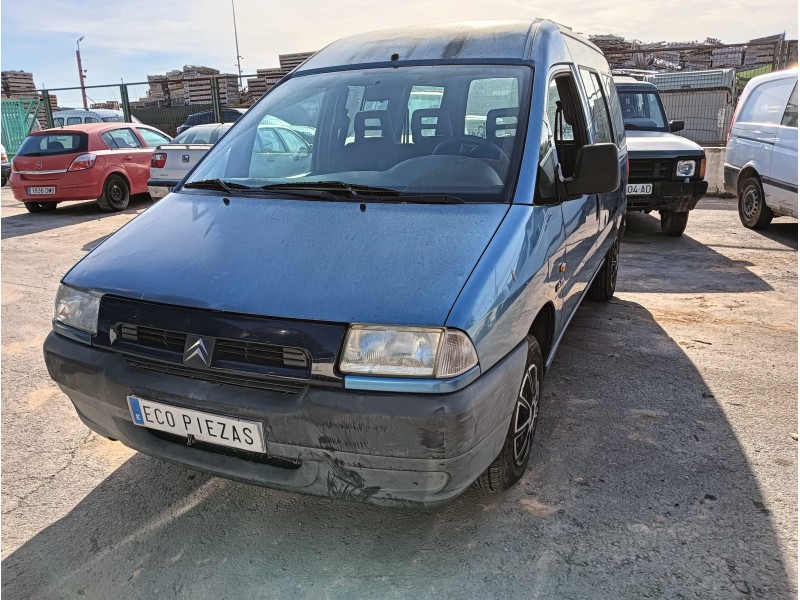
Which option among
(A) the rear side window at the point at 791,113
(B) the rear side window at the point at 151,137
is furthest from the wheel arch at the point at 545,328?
(B) the rear side window at the point at 151,137

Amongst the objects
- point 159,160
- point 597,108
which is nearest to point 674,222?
point 597,108

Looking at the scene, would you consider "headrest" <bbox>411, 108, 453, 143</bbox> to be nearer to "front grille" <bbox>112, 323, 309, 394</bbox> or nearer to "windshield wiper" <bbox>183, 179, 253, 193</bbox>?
"windshield wiper" <bbox>183, 179, 253, 193</bbox>

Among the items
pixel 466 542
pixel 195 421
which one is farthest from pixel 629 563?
pixel 195 421

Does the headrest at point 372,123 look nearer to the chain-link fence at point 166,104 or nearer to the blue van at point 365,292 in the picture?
the blue van at point 365,292

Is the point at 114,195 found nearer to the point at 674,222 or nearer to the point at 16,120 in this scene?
the point at 674,222

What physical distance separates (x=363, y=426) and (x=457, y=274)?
57 centimetres

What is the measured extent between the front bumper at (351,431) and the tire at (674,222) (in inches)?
258

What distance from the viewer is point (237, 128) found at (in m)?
3.31

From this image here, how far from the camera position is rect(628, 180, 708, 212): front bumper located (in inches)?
301

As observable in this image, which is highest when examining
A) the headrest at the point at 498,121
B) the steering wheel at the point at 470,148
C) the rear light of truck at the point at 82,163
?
the headrest at the point at 498,121

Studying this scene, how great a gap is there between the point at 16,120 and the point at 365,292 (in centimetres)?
2204

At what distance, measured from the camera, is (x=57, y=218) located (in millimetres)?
10281

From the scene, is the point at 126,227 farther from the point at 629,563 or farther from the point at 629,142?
the point at 629,142

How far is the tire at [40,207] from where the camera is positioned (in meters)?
10.9
